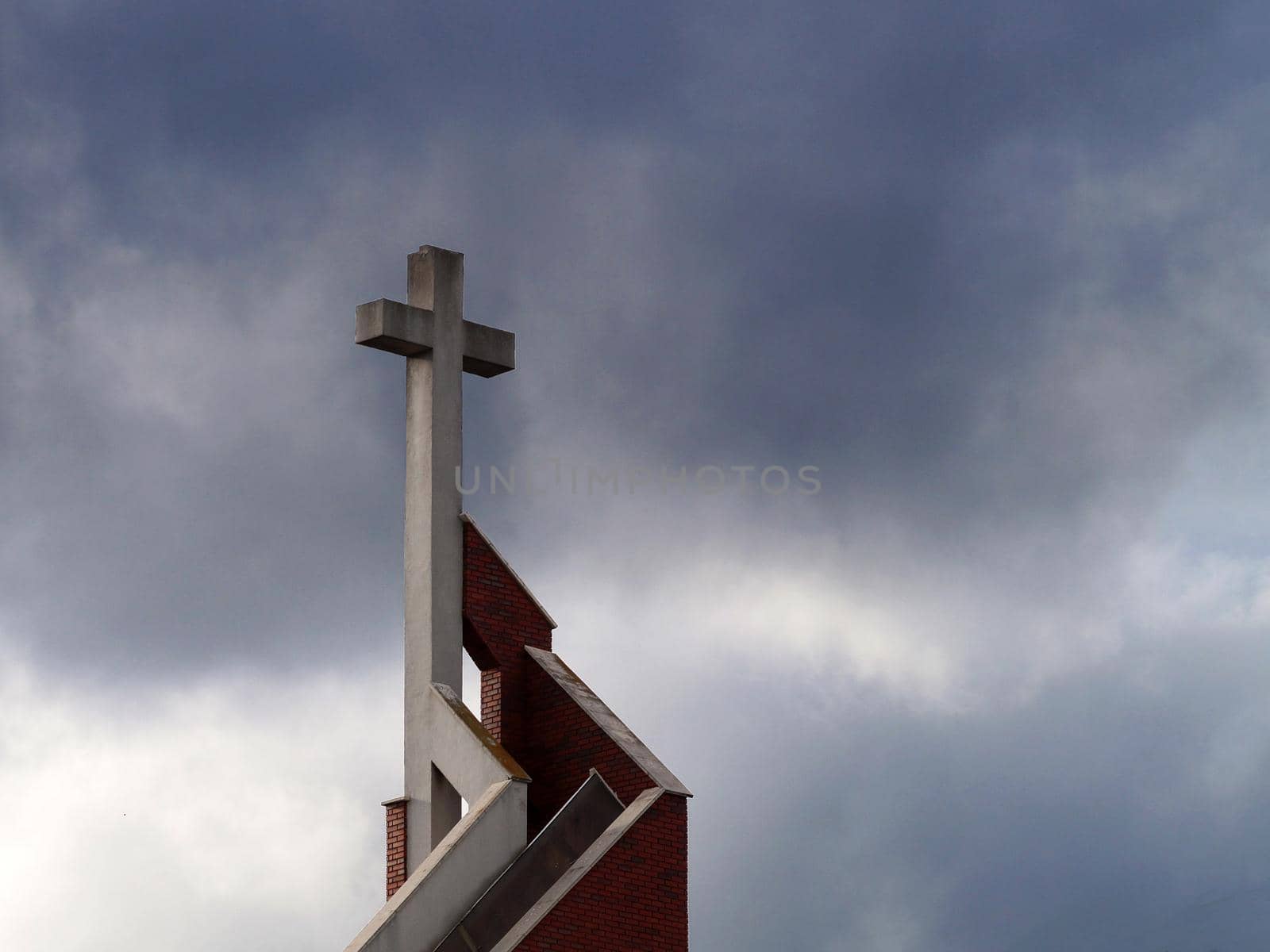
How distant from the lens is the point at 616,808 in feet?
69.7

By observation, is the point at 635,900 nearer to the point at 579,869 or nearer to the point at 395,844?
the point at 579,869

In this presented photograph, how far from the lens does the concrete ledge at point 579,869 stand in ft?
64.4

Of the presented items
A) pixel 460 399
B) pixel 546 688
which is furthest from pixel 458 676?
pixel 460 399

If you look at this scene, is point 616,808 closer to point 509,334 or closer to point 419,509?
point 419,509

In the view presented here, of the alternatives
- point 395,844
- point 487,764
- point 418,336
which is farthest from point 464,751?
point 418,336

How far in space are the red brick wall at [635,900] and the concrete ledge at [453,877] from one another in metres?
0.88

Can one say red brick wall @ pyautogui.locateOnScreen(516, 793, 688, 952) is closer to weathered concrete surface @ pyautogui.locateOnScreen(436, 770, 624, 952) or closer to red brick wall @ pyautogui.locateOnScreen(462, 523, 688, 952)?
red brick wall @ pyautogui.locateOnScreen(462, 523, 688, 952)

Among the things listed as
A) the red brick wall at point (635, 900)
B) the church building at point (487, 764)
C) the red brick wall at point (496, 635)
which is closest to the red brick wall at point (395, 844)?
the church building at point (487, 764)

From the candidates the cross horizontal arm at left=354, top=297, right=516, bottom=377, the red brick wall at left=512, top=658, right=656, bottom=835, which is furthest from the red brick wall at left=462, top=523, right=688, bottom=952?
the cross horizontal arm at left=354, top=297, right=516, bottom=377

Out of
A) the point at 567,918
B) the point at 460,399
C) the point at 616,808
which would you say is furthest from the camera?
the point at 460,399

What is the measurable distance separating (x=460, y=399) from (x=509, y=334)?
1.05 m

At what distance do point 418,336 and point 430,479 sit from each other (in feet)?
4.91

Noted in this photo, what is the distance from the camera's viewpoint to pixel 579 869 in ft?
66.7

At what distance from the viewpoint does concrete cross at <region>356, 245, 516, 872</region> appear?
21609 mm
